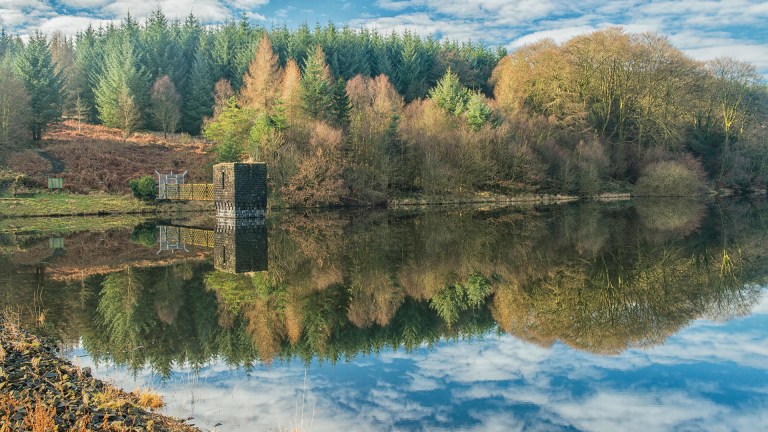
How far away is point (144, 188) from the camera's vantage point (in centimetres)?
4216

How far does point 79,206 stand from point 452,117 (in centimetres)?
3145

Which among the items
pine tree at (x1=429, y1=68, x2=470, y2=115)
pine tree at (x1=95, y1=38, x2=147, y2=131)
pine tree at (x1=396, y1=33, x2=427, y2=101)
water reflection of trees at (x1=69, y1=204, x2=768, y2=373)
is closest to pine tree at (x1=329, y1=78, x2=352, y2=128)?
pine tree at (x1=429, y1=68, x2=470, y2=115)

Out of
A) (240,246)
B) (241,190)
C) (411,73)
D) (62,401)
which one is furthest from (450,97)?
(62,401)

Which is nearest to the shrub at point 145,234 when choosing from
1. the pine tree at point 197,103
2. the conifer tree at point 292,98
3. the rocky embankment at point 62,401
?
the rocky embankment at point 62,401

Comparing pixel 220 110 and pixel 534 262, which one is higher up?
pixel 220 110

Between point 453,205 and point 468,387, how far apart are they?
4201 centimetres

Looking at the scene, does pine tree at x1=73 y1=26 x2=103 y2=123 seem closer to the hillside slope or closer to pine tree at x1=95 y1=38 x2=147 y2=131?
pine tree at x1=95 y1=38 x2=147 y2=131

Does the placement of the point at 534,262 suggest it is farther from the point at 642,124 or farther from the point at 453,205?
the point at 642,124

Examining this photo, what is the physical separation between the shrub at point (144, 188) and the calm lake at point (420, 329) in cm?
1926

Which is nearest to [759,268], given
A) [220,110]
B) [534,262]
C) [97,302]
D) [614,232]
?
[534,262]

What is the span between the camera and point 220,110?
59.1 meters

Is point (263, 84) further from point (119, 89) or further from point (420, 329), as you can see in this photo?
point (420, 329)

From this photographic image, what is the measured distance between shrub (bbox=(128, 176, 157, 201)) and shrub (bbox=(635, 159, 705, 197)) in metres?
45.6

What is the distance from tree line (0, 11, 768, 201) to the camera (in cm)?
4766
